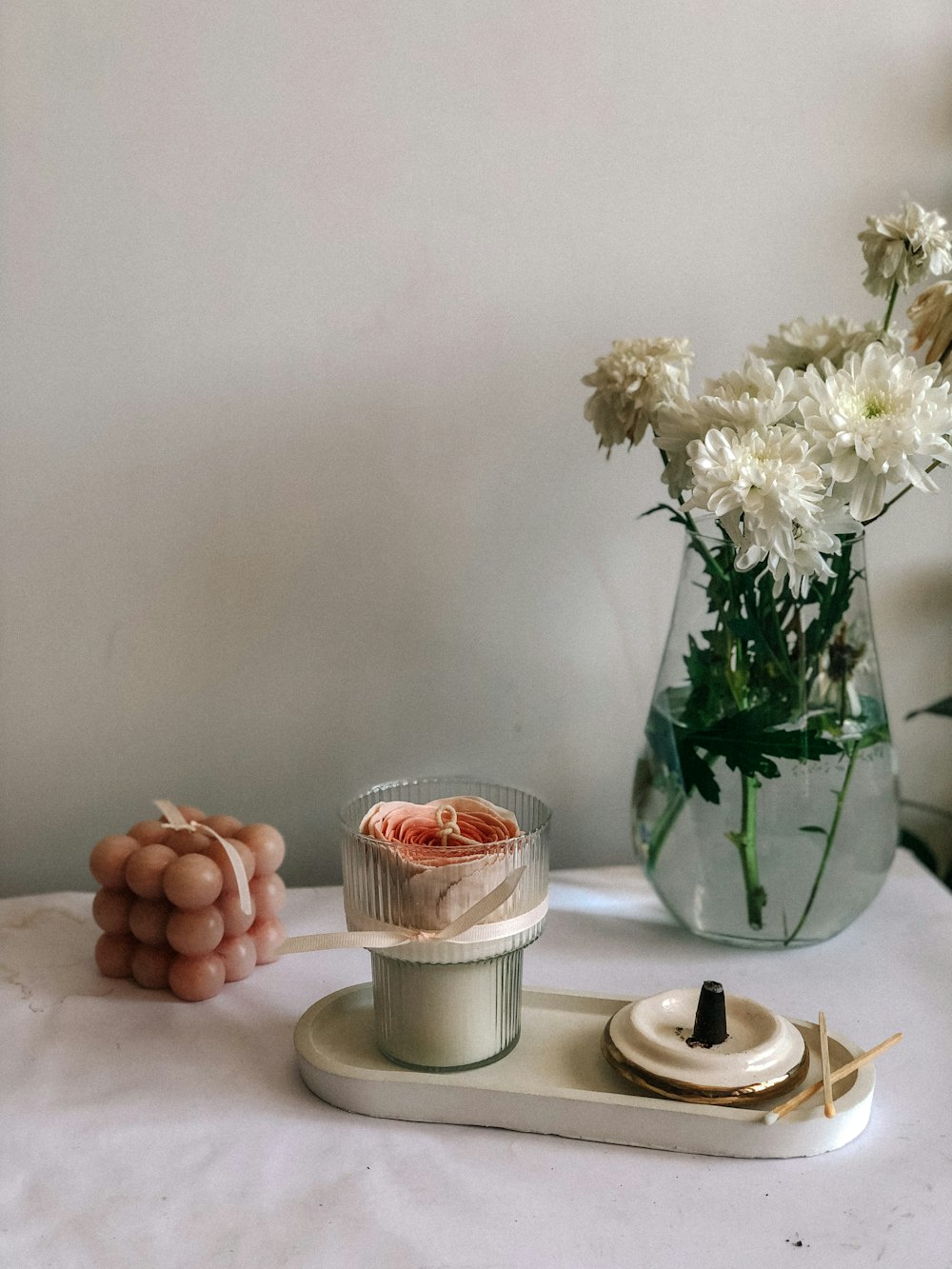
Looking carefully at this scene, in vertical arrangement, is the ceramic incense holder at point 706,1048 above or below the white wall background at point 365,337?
below

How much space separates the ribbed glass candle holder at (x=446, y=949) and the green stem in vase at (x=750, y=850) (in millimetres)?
184

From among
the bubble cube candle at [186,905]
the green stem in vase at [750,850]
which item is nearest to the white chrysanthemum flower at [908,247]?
the green stem in vase at [750,850]

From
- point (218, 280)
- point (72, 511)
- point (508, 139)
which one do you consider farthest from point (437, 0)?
point (72, 511)

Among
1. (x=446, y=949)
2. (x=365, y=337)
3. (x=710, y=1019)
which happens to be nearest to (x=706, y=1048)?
(x=710, y=1019)

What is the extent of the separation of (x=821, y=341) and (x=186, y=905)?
0.60 metres

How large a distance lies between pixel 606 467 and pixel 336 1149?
24.7 inches

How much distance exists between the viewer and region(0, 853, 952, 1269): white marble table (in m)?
0.56

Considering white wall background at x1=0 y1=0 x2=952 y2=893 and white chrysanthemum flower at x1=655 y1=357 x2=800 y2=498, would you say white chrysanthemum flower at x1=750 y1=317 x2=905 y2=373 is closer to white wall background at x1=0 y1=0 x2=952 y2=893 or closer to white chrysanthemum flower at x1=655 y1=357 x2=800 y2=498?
white chrysanthemum flower at x1=655 y1=357 x2=800 y2=498

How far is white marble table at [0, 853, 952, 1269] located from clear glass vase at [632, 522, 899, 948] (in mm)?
55

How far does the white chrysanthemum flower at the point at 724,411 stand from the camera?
71 cm

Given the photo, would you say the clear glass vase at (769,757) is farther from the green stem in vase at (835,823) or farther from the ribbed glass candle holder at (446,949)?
the ribbed glass candle holder at (446,949)

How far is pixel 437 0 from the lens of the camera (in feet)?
3.09

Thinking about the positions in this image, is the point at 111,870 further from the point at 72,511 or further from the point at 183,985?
the point at 72,511

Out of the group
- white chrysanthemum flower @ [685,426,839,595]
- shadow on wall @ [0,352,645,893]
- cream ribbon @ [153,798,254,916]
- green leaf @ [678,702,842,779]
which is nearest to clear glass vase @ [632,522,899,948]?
green leaf @ [678,702,842,779]
